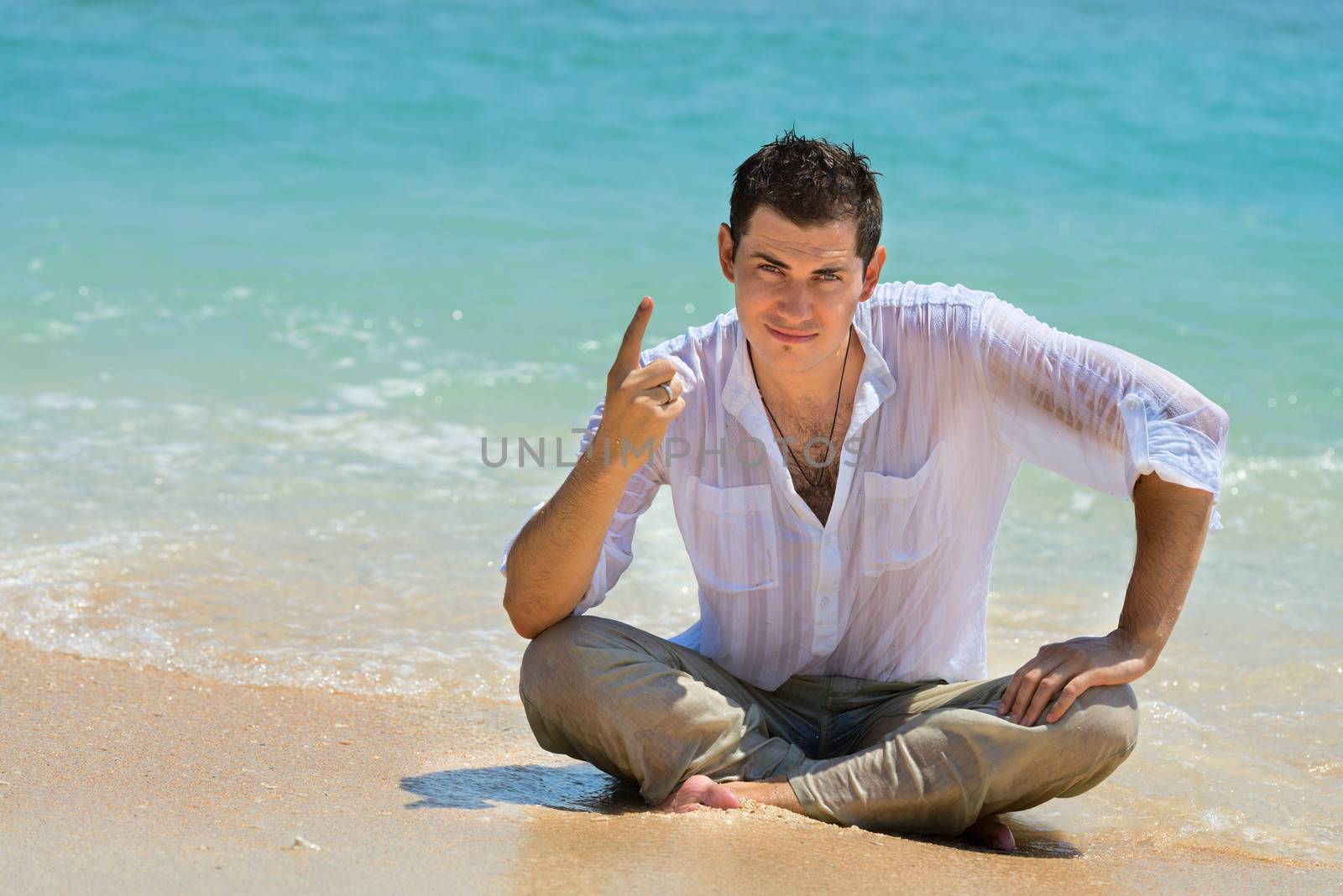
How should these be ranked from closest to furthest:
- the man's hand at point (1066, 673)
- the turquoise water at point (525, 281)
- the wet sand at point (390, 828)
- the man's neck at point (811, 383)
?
the wet sand at point (390, 828), the man's hand at point (1066, 673), the man's neck at point (811, 383), the turquoise water at point (525, 281)

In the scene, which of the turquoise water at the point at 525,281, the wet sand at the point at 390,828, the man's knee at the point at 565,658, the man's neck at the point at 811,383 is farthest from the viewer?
the turquoise water at the point at 525,281

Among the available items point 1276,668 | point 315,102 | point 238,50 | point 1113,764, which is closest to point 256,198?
point 315,102

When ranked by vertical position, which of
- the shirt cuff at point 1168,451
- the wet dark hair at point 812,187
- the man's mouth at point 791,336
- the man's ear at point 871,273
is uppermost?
the wet dark hair at point 812,187

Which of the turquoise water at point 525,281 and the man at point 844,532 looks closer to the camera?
the man at point 844,532

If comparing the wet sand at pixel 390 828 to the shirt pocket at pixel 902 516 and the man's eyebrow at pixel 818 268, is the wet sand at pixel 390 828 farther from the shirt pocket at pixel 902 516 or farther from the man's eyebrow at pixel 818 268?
the man's eyebrow at pixel 818 268

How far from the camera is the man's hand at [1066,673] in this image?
2.79 metres

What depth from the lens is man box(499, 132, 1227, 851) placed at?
2.82 metres

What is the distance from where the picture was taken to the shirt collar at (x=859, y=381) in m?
3.07

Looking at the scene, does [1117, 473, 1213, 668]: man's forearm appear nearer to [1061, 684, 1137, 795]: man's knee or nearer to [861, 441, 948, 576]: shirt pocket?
[1061, 684, 1137, 795]: man's knee

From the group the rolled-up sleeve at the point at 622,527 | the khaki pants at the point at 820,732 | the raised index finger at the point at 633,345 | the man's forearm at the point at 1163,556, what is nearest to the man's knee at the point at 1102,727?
the khaki pants at the point at 820,732

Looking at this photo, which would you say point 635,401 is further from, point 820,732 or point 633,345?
point 820,732

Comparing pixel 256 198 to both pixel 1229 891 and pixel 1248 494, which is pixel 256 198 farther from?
pixel 1229 891

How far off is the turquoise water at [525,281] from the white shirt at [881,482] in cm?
62

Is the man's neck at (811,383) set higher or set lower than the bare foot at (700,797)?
higher
